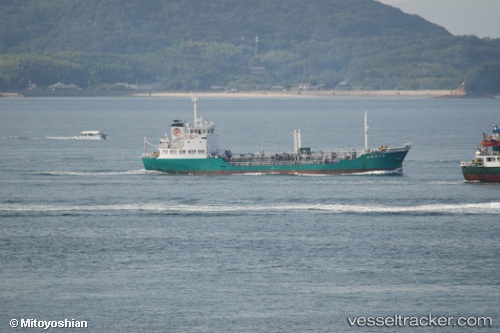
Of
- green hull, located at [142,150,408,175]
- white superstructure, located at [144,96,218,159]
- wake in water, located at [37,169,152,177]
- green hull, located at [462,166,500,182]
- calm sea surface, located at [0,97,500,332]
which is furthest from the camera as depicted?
wake in water, located at [37,169,152,177]

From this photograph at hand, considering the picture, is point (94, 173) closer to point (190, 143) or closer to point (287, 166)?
point (190, 143)

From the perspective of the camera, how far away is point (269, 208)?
94.6 metres

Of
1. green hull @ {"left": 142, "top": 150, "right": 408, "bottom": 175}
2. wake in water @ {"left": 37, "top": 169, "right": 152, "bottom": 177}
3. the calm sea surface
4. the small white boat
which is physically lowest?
the calm sea surface

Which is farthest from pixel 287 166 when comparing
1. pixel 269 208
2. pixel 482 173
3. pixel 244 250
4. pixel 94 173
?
pixel 244 250

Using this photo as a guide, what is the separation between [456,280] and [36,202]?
144 ft

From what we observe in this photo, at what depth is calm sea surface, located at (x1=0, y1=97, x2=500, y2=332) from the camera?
2408 inches

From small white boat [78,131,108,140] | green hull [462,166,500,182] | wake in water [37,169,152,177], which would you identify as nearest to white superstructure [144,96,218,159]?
wake in water [37,169,152,177]

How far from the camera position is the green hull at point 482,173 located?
10744cm

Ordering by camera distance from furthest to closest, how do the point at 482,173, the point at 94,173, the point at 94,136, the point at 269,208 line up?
the point at 94,136 → the point at 94,173 → the point at 482,173 → the point at 269,208

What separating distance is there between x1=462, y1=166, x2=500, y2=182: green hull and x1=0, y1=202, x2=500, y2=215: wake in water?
13103 mm

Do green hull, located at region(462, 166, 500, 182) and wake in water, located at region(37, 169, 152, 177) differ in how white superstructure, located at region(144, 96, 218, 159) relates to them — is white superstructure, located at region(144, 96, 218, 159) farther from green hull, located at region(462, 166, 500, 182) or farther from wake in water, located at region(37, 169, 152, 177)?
green hull, located at region(462, 166, 500, 182)

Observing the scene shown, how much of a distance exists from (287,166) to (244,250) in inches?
1752

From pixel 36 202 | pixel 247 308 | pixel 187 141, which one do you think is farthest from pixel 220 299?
pixel 187 141

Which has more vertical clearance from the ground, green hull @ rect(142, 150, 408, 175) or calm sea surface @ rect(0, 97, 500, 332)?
green hull @ rect(142, 150, 408, 175)
